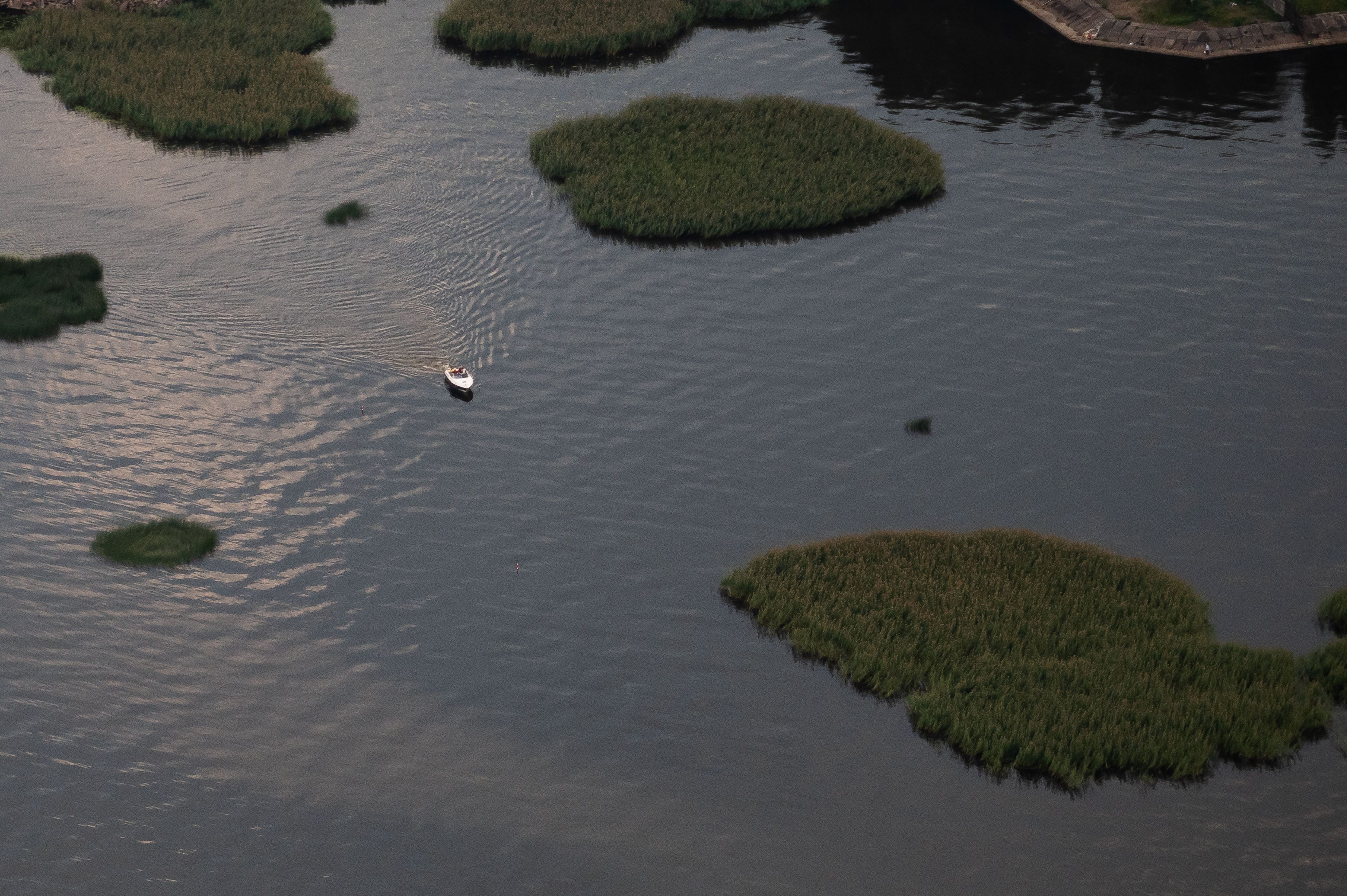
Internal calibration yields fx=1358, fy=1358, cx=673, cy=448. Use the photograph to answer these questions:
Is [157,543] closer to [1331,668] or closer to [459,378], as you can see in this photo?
[459,378]

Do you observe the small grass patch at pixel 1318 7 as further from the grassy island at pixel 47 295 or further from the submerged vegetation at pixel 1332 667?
the grassy island at pixel 47 295

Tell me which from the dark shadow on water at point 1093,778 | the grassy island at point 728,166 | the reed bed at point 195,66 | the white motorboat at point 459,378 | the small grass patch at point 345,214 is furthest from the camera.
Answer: the reed bed at point 195,66

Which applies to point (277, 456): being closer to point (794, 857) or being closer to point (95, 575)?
point (95, 575)

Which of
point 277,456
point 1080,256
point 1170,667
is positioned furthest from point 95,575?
point 1080,256

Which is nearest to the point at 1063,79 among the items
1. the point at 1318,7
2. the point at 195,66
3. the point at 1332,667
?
the point at 1318,7

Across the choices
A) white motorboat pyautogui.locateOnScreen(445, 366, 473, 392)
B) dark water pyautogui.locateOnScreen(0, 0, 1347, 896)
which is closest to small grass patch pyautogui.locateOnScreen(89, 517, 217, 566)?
dark water pyautogui.locateOnScreen(0, 0, 1347, 896)

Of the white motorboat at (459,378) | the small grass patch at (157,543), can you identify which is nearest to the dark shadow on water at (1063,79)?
the white motorboat at (459,378)
